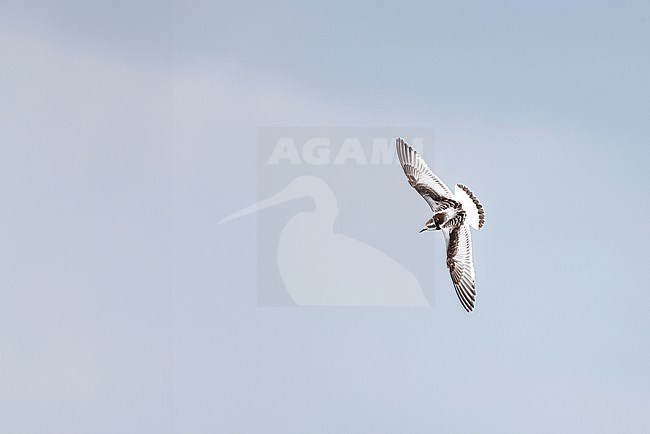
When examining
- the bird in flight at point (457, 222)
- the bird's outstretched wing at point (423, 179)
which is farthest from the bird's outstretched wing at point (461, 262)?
the bird's outstretched wing at point (423, 179)

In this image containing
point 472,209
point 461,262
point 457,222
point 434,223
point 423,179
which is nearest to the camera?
point 434,223

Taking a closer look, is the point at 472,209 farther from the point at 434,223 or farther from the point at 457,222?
the point at 434,223

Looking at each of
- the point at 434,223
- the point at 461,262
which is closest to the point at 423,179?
the point at 434,223

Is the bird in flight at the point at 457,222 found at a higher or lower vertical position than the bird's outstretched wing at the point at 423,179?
lower

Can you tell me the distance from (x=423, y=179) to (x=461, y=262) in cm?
518

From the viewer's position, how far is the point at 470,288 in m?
38.2

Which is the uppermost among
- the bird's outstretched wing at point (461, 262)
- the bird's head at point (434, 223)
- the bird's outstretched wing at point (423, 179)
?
the bird's outstretched wing at point (423, 179)

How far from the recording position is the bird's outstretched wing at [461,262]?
38.2 meters

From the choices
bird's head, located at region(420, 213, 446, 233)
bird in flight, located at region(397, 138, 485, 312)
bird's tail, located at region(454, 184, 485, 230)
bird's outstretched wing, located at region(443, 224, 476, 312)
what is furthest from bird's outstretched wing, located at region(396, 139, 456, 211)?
bird's outstretched wing, located at region(443, 224, 476, 312)

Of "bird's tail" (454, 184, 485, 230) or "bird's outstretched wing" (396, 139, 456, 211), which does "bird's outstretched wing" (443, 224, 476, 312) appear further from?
"bird's outstretched wing" (396, 139, 456, 211)

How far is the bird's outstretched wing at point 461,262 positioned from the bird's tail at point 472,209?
1.29ft

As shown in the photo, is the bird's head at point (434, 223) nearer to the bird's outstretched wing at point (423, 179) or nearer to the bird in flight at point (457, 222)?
the bird in flight at point (457, 222)

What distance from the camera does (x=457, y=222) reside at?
129ft

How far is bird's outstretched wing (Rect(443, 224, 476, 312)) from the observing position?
38188 millimetres
